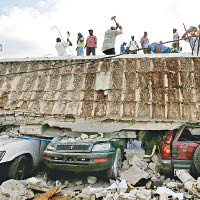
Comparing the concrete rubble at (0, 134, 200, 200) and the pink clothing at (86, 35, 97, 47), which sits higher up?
the pink clothing at (86, 35, 97, 47)

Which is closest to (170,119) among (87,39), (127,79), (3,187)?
(127,79)

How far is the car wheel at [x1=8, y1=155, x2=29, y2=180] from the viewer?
5.30 metres

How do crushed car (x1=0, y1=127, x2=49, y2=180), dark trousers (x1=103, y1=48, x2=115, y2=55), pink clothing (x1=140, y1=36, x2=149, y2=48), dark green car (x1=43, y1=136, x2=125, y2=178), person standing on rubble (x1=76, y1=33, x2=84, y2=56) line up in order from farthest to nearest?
pink clothing (x1=140, y1=36, x2=149, y2=48)
person standing on rubble (x1=76, y1=33, x2=84, y2=56)
dark trousers (x1=103, y1=48, x2=115, y2=55)
crushed car (x1=0, y1=127, x2=49, y2=180)
dark green car (x1=43, y1=136, x2=125, y2=178)

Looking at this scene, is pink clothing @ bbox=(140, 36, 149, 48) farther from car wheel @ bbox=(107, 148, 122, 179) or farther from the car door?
car wheel @ bbox=(107, 148, 122, 179)

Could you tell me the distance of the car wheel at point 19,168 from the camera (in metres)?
5.30

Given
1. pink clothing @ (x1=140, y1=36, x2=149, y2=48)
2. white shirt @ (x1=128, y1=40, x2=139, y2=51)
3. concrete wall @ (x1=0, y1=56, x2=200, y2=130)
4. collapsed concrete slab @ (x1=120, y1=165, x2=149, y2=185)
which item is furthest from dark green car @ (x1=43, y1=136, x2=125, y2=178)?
pink clothing @ (x1=140, y1=36, x2=149, y2=48)

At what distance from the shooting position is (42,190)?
4.86m

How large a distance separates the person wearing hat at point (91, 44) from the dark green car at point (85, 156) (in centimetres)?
535

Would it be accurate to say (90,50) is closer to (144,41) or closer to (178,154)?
(144,41)

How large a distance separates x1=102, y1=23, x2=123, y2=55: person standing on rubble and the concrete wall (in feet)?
3.39

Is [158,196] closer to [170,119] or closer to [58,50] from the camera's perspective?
[170,119]

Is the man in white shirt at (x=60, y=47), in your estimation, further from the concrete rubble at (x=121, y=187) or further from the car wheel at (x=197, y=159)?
the car wheel at (x=197, y=159)

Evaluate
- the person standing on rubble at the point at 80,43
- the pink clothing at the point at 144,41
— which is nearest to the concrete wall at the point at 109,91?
the person standing on rubble at the point at 80,43

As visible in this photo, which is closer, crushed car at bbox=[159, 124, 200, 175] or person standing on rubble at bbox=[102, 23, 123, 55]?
crushed car at bbox=[159, 124, 200, 175]
